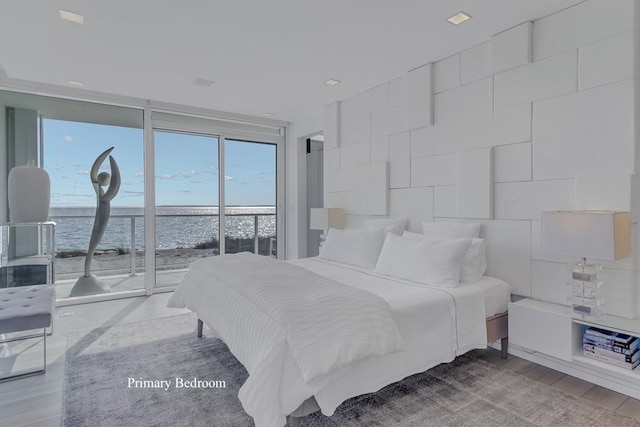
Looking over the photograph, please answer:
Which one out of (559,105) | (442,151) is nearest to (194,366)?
(442,151)

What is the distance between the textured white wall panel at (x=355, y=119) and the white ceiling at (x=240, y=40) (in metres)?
0.21

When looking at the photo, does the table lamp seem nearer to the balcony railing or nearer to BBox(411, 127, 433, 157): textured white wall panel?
BBox(411, 127, 433, 157): textured white wall panel

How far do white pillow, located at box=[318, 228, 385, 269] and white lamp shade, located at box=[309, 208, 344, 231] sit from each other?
673 millimetres

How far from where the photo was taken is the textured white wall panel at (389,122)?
12.6 ft

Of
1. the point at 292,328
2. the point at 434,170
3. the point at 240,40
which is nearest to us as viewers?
the point at 292,328

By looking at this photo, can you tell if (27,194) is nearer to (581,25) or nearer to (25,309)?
(25,309)

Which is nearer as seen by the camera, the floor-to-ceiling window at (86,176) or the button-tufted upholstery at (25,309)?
the button-tufted upholstery at (25,309)

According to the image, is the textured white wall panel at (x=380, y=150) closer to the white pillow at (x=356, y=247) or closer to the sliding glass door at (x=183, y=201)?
the white pillow at (x=356, y=247)

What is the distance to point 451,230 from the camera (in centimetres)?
314

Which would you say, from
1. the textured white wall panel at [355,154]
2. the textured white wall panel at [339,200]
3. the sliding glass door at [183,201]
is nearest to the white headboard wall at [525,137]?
the textured white wall panel at [355,154]

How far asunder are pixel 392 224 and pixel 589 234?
1.88 metres

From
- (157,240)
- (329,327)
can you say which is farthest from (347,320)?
(157,240)

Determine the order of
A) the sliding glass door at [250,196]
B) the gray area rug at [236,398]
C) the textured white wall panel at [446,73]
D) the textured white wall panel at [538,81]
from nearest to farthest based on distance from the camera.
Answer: the gray area rug at [236,398] → the textured white wall panel at [538,81] → the textured white wall panel at [446,73] → the sliding glass door at [250,196]

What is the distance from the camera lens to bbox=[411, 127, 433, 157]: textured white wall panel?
3535 millimetres
